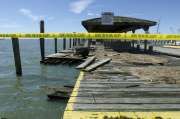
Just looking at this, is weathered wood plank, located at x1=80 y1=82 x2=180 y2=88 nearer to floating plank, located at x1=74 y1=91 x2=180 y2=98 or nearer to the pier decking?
the pier decking

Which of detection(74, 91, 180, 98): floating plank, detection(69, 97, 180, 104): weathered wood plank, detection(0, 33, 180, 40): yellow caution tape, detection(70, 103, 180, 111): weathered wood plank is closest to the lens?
detection(70, 103, 180, 111): weathered wood plank

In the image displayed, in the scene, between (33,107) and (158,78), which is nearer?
(158,78)

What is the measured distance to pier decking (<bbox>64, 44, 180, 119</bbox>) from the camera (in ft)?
23.0

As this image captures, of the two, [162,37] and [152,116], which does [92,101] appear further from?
[162,37]

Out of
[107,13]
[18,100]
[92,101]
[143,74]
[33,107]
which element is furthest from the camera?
[107,13]

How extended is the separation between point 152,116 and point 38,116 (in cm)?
700

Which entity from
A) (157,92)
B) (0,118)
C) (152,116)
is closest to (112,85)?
(157,92)

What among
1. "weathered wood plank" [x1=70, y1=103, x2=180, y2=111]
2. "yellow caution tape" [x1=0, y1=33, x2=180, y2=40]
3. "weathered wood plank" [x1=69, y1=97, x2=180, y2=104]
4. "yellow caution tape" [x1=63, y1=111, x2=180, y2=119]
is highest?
"yellow caution tape" [x1=0, y1=33, x2=180, y2=40]

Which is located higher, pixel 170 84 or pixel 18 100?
pixel 170 84

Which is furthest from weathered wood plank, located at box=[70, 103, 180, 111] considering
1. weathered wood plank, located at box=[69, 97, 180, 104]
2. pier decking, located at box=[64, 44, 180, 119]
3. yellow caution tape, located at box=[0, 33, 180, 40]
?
yellow caution tape, located at box=[0, 33, 180, 40]

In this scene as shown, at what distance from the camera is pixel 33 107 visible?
1454 centimetres

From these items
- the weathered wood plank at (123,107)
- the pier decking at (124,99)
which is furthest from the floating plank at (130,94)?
the weathered wood plank at (123,107)

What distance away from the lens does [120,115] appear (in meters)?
6.92

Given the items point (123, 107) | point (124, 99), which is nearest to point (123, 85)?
point (124, 99)
